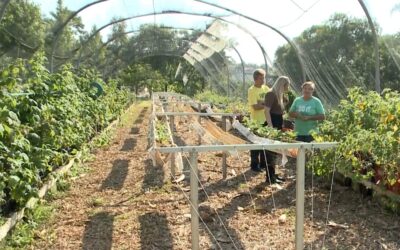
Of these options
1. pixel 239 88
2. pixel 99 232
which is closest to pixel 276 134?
pixel 99 232

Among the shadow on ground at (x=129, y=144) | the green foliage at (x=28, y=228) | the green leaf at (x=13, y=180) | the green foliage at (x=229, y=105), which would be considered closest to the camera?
the green leaf at (x=13, y=180)

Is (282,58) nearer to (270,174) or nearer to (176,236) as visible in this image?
(270,174)

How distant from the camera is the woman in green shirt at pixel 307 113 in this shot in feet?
19.0

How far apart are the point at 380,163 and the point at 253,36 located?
361 inches

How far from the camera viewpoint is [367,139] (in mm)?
4465

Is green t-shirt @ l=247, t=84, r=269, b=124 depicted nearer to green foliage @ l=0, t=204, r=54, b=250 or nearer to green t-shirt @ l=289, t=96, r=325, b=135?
green t-shirt @ l=289, t=96, r=325, b=135

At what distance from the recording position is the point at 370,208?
16.1 feet

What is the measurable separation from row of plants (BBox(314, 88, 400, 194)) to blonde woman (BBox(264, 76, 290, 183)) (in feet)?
2.17

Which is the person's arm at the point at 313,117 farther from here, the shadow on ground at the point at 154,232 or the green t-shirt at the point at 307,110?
the shadow on ground at the point at 154,232

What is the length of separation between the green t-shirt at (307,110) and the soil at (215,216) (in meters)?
0.69

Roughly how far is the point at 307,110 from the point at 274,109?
1.91 ft

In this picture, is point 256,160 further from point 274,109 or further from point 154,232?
point 154,232

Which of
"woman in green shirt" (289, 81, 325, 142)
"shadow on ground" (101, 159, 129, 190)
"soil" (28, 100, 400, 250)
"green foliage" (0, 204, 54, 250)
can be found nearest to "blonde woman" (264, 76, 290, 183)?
"soil" (28, 100, 400, 250)

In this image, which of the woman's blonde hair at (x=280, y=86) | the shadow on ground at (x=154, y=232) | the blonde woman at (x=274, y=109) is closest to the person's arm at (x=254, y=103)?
the blonde woman at (x=274, y=109)
